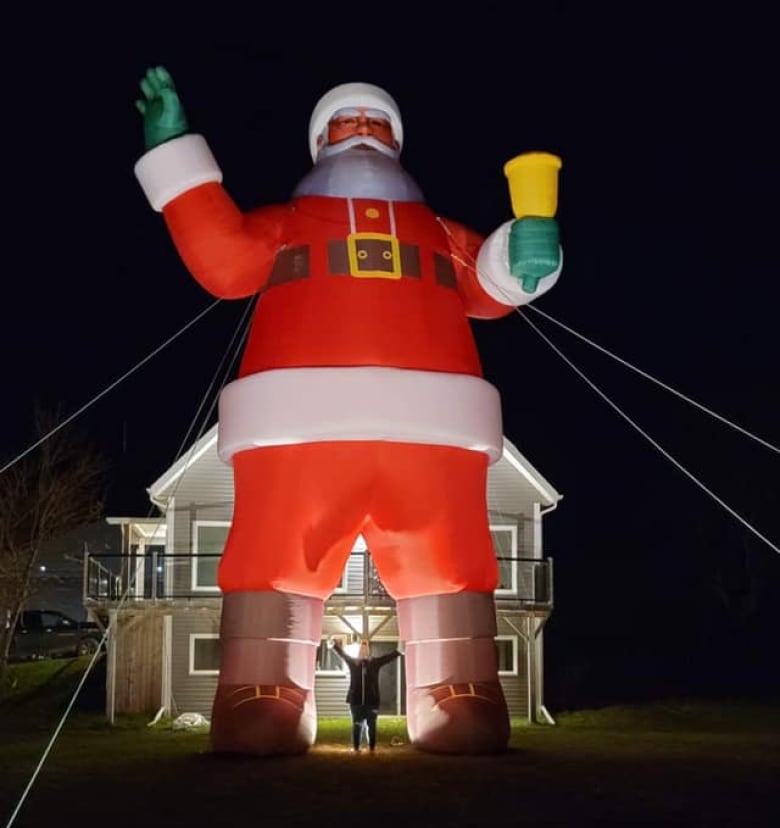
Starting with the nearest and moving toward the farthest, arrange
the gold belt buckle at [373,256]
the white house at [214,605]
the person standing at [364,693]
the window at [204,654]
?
the gold belt buckle at [373,256], the person standing at [364,693], the white house at [214,605], the window at [204,654]

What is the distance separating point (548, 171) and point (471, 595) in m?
3.03

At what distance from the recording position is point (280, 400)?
8.87m

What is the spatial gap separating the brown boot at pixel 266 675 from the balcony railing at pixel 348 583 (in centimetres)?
861

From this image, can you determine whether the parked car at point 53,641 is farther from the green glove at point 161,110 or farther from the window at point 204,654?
the green glove at point 161,110

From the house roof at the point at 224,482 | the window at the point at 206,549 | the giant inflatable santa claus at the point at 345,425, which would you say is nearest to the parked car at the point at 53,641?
the window at the point at 206,549

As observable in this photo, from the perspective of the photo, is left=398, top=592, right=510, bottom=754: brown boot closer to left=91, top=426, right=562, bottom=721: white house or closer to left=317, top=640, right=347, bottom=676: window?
left=91, top=426, right=562, bottom=721: white house

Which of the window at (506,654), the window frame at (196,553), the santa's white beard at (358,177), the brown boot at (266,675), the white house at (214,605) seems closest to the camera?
the brown boot at (266,675)

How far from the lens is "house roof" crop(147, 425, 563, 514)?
60.4 ft

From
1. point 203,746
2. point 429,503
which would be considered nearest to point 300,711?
point 429,503

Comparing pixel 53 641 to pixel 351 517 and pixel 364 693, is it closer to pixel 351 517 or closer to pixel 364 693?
pixel 364 693

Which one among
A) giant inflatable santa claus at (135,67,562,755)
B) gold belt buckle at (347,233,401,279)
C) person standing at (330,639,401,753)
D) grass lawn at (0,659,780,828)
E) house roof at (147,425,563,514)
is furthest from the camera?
house roof at (147,425,563,514)

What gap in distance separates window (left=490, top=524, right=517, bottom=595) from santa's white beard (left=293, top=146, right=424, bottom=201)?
1091 centimetres

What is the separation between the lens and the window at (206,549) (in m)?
19.3

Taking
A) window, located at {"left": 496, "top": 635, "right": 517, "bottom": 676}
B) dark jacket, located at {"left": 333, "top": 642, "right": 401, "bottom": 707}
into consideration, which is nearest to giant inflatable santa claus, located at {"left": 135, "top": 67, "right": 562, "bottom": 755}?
dark jacket, located at {"left": 333, "top": 642, "right": 401, "bottom": 707}
